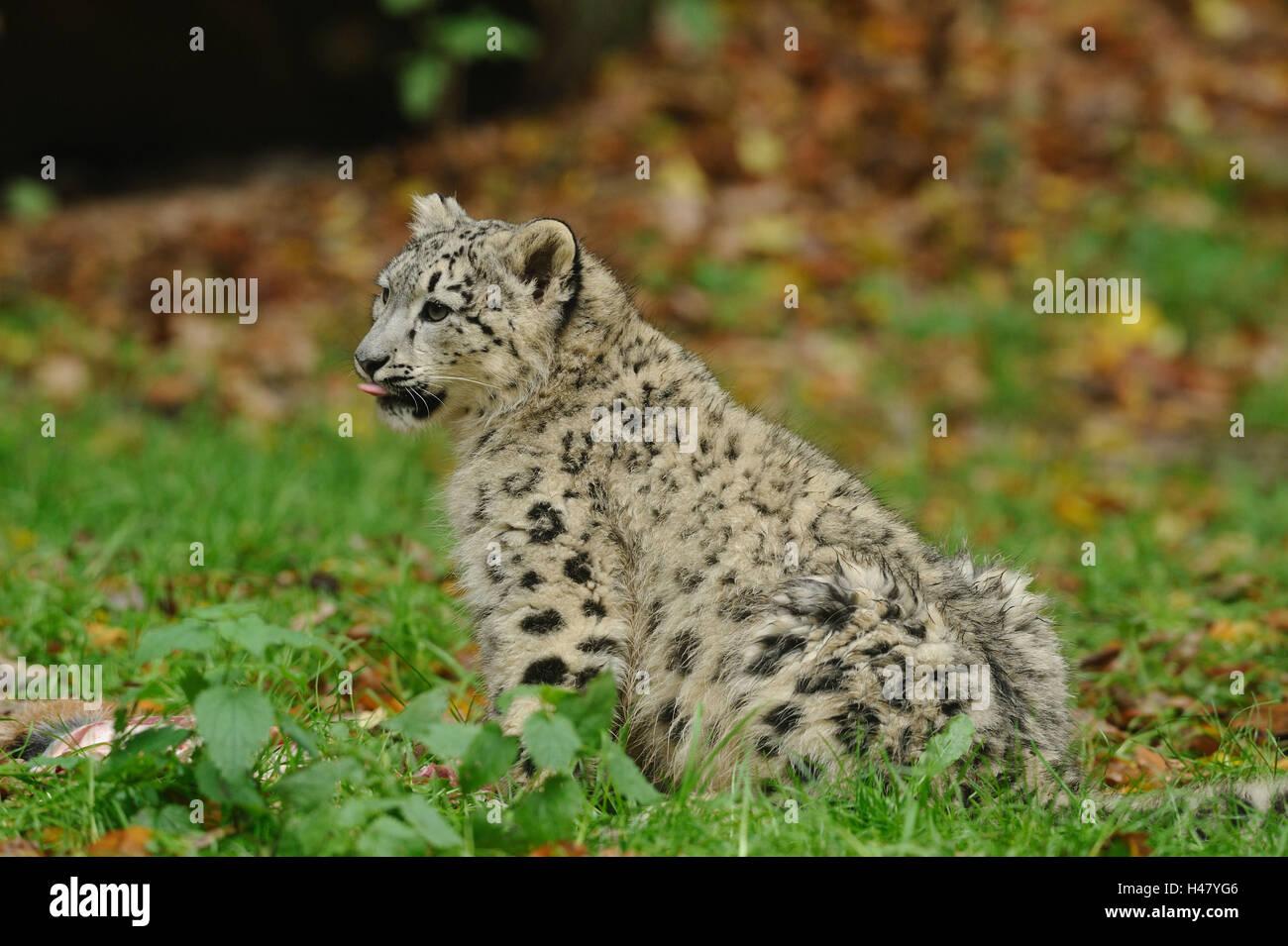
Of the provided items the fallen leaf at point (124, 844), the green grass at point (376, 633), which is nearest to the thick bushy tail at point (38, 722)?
the green grass at point (376, 633)

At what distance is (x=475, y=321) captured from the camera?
5406 millimetres

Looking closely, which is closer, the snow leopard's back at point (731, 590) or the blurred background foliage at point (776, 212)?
the snow leopard's back at point (731, 590)

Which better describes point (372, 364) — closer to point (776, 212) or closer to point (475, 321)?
point (475, 321)

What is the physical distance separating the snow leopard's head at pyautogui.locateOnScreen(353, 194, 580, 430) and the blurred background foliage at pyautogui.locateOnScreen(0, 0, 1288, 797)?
3.50 meters

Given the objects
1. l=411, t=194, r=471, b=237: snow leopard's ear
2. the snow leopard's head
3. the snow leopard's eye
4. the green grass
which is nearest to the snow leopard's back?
the snow leopard's head

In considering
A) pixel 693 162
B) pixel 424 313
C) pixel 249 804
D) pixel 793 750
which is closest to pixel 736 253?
pixel 693 162

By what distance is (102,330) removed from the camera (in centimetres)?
1191

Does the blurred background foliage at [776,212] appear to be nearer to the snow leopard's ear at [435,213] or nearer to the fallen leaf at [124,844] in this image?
the snow leopard's ear at [435,213]

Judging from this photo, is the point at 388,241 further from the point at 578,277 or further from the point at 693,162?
the point at 578,277

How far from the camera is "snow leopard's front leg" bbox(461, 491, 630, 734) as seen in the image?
493 cm

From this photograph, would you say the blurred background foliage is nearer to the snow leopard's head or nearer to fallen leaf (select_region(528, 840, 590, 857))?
the snow leopard's head

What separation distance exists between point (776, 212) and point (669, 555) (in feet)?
29.5

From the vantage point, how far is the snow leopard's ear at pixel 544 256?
534 centimetres

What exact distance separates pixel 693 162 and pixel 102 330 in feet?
19.1
